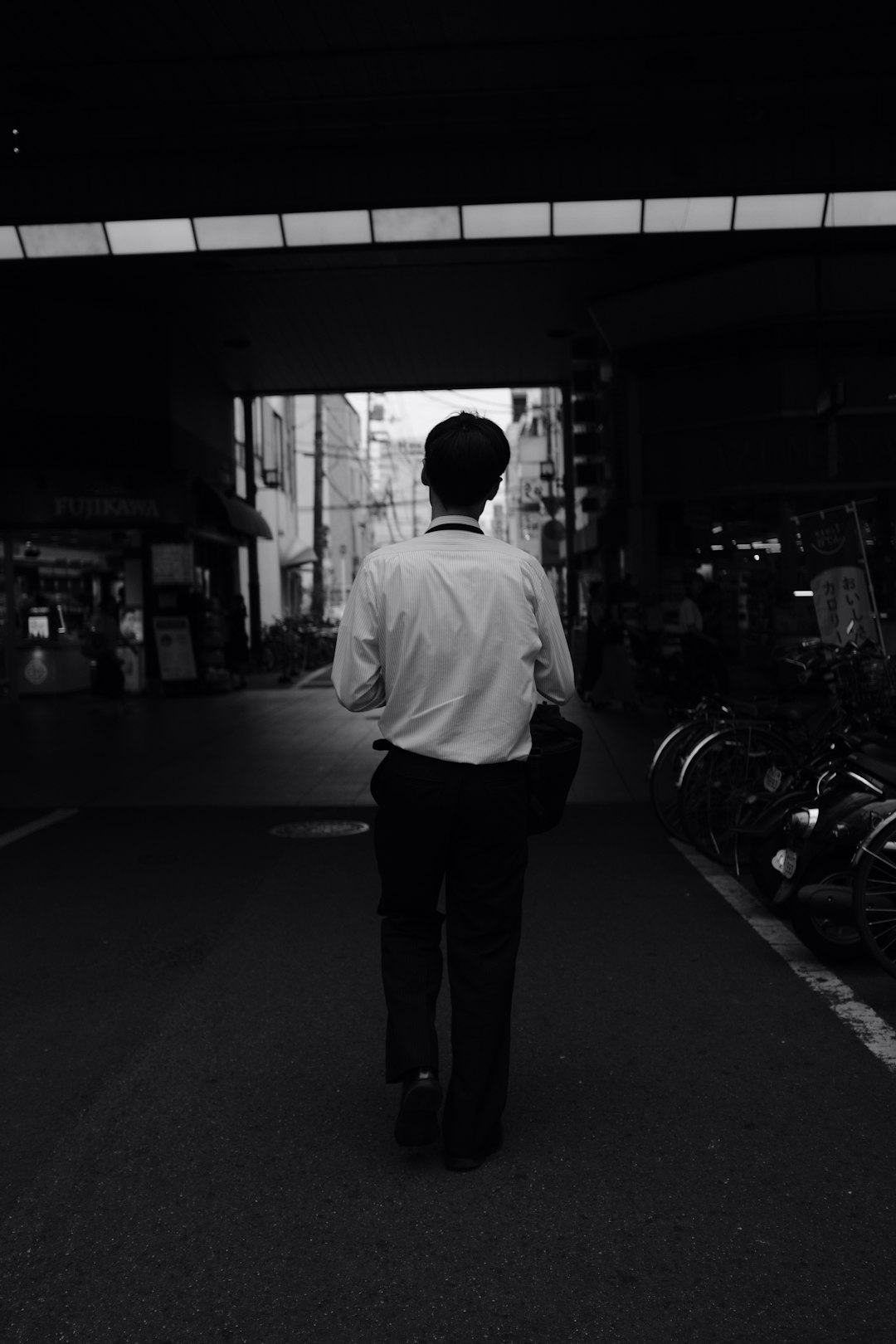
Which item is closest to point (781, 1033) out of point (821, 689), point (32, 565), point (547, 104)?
point (821, 689)

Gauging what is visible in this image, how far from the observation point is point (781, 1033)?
4.42 meters

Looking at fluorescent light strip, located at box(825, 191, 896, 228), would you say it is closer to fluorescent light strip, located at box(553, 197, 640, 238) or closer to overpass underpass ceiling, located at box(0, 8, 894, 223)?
overpass underpass ceiling, located at box(0, 8, 894, 223)

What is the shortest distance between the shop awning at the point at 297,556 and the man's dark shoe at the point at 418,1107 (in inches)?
1345

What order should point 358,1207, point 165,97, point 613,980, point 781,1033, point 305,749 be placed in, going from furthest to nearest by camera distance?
point 305,749 → point 165,97 → point 613,980 → point 781,1033 → point 358,1207

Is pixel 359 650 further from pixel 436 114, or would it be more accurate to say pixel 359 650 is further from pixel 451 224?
pixel 451 224

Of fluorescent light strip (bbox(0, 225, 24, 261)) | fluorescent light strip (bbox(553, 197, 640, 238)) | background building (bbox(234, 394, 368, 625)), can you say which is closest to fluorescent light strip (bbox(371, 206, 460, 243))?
fluorescent light strip (bbox(553, 197, 640, 238))

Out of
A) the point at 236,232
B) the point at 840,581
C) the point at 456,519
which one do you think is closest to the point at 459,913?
the point at 456,519

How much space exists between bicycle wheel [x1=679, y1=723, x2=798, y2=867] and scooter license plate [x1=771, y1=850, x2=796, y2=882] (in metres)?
1.58

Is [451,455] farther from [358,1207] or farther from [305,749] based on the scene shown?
[305,749]

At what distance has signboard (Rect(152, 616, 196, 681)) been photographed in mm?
20531

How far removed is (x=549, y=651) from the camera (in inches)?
136

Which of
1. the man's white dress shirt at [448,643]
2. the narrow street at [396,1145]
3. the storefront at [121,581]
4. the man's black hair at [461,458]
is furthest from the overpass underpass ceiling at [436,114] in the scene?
the storefront at [121,581]

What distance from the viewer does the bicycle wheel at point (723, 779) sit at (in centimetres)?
732

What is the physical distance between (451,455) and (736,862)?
4.28 m
